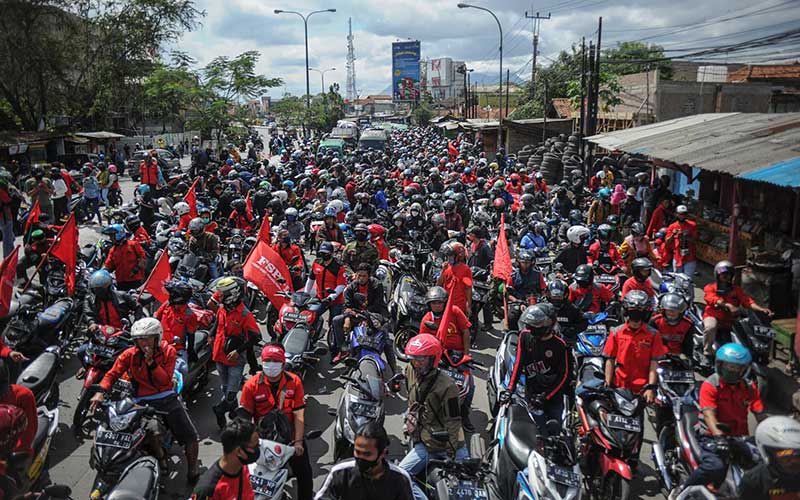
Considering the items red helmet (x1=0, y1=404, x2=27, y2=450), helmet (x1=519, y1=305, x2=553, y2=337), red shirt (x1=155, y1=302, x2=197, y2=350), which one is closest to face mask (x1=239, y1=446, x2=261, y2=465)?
red helmet (x1=0, y1=404, x2=27, y2=450)

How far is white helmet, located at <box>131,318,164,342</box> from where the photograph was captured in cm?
560

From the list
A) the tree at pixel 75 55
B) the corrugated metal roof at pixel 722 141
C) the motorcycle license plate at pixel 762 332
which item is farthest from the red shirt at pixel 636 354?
the tree at pixel 75 55

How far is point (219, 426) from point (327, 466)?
59.2 inches

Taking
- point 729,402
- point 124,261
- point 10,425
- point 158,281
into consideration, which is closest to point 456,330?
point 729,402

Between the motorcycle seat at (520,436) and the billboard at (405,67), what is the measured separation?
370 ft

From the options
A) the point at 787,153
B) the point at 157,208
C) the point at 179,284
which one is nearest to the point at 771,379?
the point at 787,153

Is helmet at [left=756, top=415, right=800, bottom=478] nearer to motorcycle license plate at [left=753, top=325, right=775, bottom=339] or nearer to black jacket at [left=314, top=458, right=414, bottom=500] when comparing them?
black jacket at [left=314, top=458, right=414, bottom=500]

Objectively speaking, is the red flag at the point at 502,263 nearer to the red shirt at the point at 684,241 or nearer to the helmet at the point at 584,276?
the helmet at the point at 584,276

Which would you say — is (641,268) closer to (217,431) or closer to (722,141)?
(217,431)

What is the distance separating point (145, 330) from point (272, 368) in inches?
49.5

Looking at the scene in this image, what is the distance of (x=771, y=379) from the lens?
27.3 ft

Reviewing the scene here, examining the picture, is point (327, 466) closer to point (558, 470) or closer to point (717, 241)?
point (558, 470)

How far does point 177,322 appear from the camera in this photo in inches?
295

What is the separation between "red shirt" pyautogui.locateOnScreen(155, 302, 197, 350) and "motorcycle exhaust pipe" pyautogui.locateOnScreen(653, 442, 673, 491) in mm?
5354
